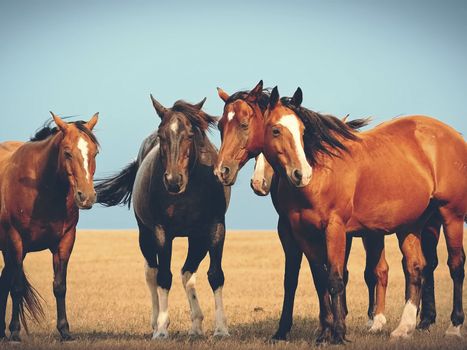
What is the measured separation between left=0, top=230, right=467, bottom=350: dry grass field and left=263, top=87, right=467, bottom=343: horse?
3.28 feet

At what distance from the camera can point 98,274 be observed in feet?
88.5

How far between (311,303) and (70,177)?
9.21 m

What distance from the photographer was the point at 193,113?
1029 cm

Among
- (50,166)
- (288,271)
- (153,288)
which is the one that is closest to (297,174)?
(288,271)

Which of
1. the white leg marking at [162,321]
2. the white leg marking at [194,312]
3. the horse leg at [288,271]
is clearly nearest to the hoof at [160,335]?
the white leg marking at [162,321]

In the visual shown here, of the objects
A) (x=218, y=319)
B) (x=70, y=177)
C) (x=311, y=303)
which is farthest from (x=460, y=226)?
(x=311, y=303)

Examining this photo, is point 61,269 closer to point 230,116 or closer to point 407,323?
point 230,116

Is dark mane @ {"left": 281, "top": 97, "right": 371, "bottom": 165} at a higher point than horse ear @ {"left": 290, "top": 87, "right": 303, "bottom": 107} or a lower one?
lower

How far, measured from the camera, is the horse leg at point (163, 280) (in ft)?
33.5

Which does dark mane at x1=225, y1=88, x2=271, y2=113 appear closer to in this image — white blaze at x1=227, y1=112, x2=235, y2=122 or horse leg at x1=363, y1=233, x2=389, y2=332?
white blaze at x1=227, y1=112, x2=235, y2=122

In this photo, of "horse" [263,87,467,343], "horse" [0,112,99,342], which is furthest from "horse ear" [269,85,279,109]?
"horse" [0,112,99,342]

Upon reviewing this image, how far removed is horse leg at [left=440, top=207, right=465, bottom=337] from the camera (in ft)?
34.2

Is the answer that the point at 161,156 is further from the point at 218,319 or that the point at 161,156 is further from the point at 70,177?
the point at 218,319

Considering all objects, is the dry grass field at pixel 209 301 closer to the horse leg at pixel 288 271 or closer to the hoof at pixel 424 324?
the hoof at pixel 424 324
